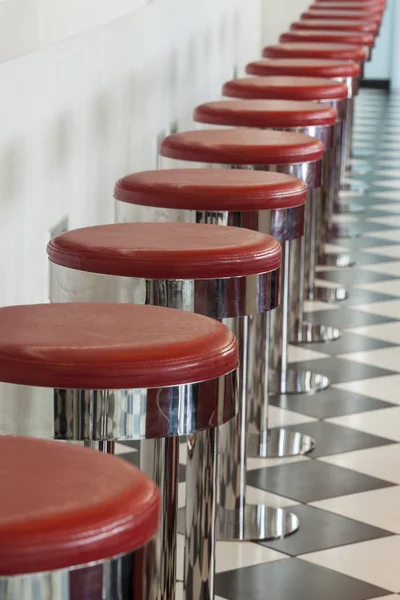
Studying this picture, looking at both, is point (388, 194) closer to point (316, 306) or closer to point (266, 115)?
point (316, 306)

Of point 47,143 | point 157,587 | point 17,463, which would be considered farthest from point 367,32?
point 17,463

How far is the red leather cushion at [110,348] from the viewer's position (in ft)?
5.10

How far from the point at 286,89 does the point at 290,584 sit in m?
1.97

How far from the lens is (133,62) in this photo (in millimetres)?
3977

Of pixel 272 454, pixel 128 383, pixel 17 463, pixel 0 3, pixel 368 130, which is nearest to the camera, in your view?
pixel 17 463

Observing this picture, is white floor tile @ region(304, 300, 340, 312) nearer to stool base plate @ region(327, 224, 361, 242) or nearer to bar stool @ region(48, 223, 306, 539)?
stool base plate @ region(327, 224, 361, 242)

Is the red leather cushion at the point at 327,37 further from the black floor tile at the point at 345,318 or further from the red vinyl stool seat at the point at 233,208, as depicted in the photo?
the red vinyl stool seat at the point at 233,208

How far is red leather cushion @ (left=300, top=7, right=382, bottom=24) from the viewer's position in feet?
23.5

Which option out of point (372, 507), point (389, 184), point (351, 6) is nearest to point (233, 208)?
point (372, 507)

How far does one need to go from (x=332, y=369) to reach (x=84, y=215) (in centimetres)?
104

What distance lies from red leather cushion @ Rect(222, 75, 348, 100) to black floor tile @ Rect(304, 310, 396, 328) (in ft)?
2.74

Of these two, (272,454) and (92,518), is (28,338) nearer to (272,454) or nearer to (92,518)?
(92,518)

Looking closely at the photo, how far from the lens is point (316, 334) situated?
14.5 ft

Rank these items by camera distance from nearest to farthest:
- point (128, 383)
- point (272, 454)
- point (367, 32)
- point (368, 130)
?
point (128, 383)
point (272, 454)
point (367, 32)
point (368, 130)
